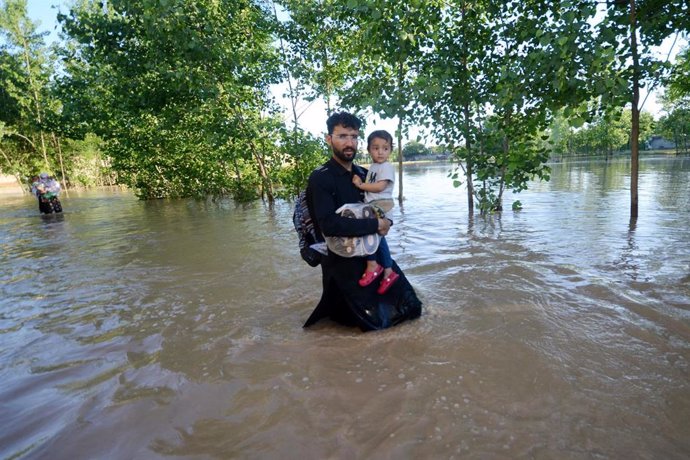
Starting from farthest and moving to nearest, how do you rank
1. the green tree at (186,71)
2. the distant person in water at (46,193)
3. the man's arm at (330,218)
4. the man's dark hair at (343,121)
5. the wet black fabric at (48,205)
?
the wet black fabric at (48,205)
the distant person in water at (46,193)
the green tree at (186,71)
the man's dark hair at (343,121)
the man's arm at (330,218)

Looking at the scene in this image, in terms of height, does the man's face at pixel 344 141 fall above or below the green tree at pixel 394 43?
below

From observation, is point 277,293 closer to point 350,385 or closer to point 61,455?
point 350,385

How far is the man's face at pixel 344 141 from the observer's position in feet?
11.2

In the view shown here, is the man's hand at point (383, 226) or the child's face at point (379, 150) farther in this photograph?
the child's face at point (379, 150)

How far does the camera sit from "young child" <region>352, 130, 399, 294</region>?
3.62 metres

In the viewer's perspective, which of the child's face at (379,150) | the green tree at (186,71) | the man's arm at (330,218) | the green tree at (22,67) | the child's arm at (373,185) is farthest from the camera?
the green tree at (22,67)

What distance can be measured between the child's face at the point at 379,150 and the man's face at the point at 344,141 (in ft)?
1.49

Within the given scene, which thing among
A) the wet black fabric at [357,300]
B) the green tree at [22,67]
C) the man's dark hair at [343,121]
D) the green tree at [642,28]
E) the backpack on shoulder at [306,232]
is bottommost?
the wet black fabric at [357,300]

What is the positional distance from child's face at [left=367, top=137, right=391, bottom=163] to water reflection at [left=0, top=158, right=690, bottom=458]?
1677mm

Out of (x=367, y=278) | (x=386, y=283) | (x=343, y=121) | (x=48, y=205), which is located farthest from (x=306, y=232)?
(x=48, y=205)

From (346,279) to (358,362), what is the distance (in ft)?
2.60

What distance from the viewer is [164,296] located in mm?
5191

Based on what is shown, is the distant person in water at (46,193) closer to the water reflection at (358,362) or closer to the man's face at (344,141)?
the water reflection at (358,362)

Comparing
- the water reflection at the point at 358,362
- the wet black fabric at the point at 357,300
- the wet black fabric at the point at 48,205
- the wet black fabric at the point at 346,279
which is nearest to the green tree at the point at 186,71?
the wet black fabric at the point at 48,205
